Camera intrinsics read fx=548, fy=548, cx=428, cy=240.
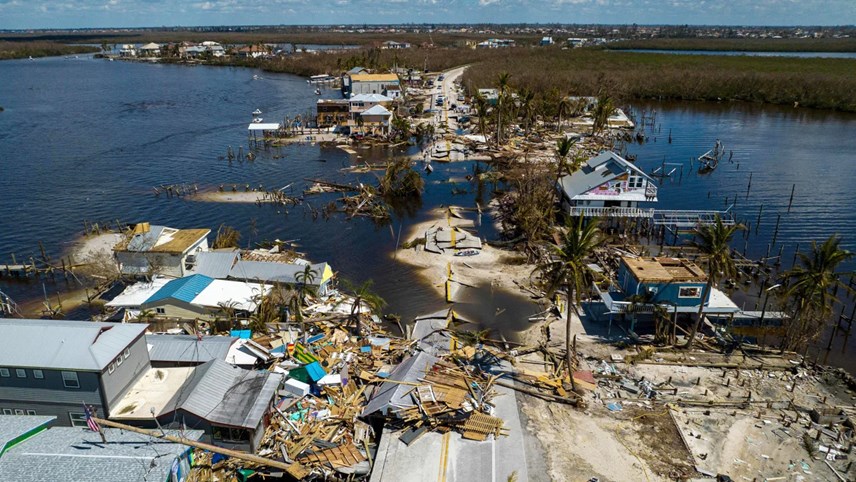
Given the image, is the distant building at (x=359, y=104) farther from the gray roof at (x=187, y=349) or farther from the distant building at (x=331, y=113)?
the gray roof at (x=187, y=349)

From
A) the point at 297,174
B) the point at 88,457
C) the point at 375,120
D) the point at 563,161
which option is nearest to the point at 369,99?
the point at 375,120

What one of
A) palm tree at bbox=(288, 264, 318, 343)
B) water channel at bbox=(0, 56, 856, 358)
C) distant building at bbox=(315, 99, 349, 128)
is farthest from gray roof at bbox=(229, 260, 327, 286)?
distant building at bbox=(315, 99, 349, 128)

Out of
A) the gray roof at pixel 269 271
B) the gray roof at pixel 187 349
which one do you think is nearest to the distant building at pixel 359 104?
the gray roof at pixel 269 271

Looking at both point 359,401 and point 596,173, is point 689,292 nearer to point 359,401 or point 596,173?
point 359,401

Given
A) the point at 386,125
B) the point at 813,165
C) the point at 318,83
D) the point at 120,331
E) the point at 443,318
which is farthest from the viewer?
the point at 318,83

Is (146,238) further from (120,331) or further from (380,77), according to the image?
(380,77)

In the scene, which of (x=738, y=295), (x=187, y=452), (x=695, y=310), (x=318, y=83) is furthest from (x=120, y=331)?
(x=318, y=83)
